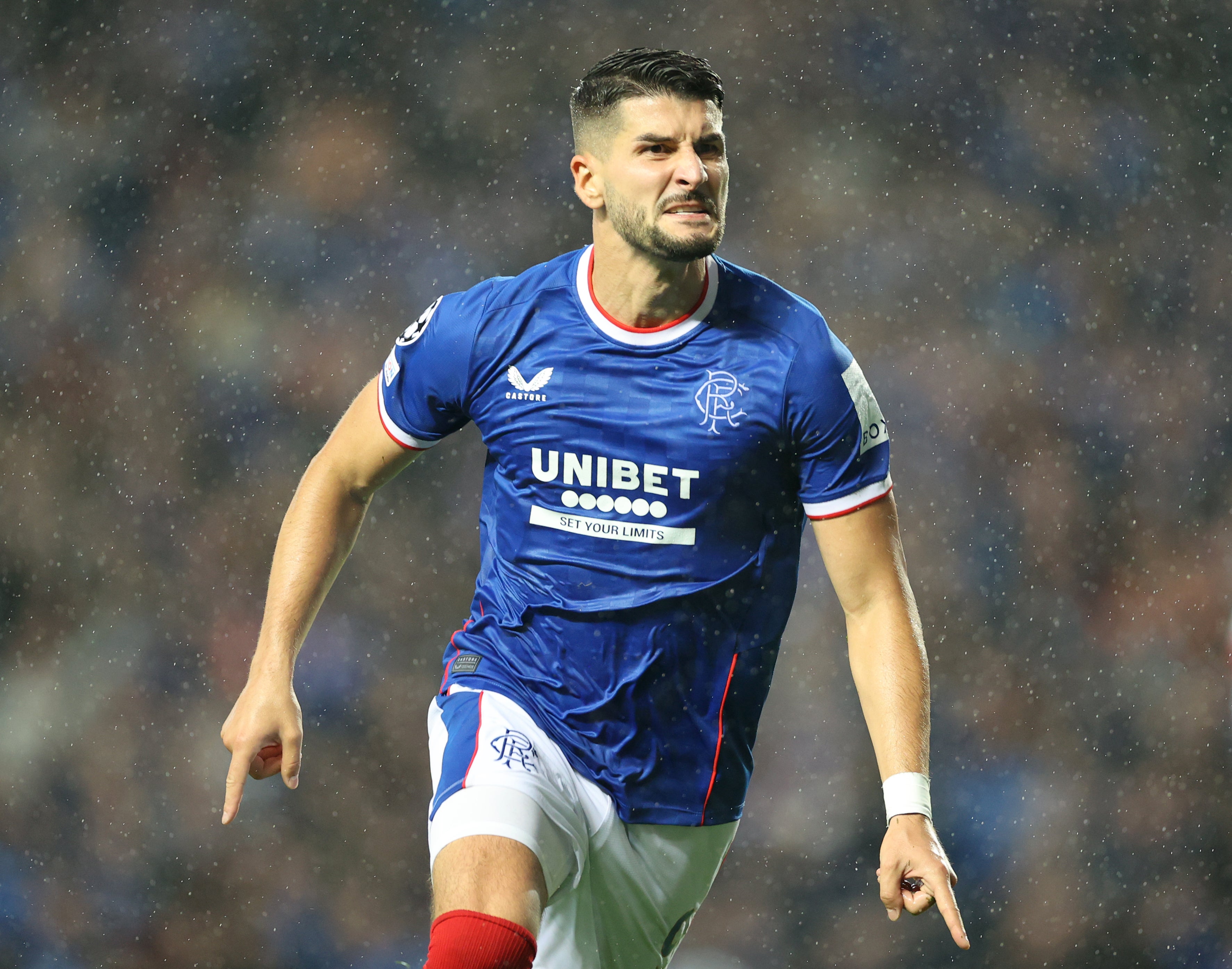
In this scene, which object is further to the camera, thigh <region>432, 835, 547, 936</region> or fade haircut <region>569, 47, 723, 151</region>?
fade haircut <region>569, 47, 723, 151</region>

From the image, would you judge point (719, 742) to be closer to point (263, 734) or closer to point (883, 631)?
point (883, 631)

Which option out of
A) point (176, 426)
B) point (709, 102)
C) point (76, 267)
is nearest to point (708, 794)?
point (709, 102)

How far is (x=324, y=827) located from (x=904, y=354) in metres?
3.43

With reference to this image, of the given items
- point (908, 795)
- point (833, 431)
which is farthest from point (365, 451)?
point (908, 795)

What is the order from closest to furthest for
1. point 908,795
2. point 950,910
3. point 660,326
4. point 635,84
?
point 950,910
point 908,795
point 635,84
point 660,326

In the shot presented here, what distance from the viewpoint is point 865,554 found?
3293 mm

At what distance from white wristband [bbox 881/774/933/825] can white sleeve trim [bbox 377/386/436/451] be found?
1.37m

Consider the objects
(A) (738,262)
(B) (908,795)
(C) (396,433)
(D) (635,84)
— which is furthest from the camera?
(A) (738,262)

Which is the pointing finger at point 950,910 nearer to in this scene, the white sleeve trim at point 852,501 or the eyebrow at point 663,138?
the white sleeve trim at point 852,501

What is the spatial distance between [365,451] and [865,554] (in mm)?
1274

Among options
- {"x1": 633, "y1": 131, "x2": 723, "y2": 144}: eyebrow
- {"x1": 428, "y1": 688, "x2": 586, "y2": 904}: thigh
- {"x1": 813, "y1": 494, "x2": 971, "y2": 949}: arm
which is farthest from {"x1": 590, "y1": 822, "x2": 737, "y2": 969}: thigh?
{"x1": 633, "y1": 131, "x2": 723, "y2": 144}: eyebrow

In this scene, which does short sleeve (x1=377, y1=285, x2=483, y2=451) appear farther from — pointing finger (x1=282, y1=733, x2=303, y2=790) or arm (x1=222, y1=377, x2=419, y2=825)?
pointing finger (x1=282, y1=733, x2=303, y2=790)

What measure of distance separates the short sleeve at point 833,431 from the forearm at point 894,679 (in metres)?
0.23

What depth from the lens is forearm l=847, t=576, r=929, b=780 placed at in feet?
10.5
